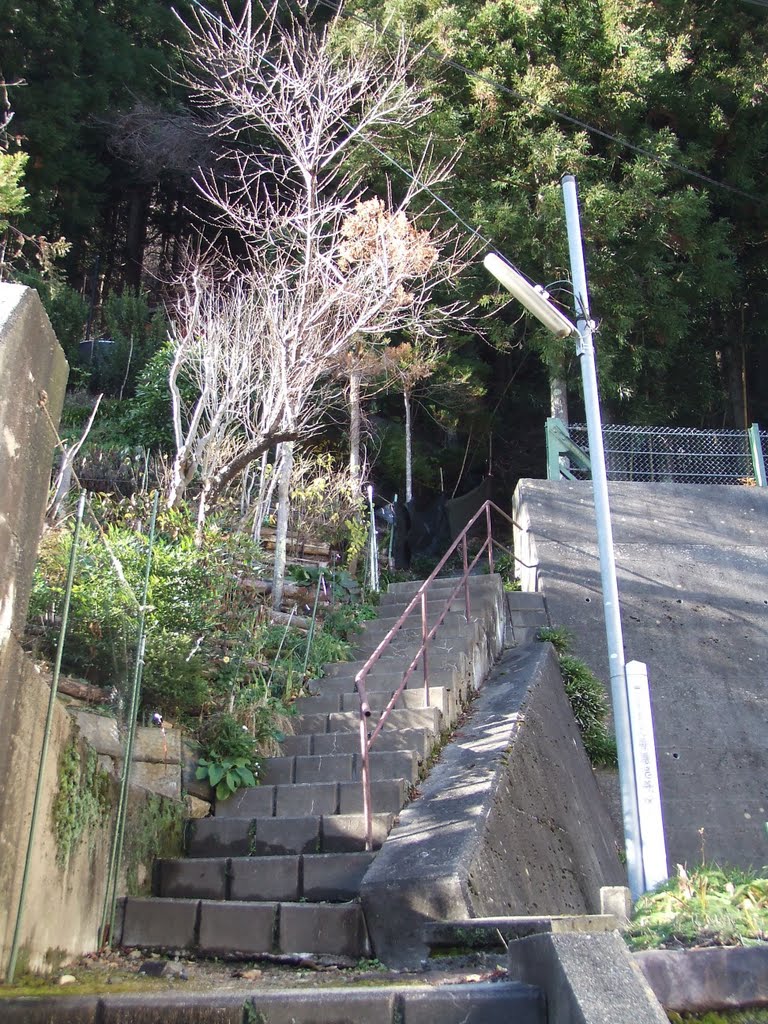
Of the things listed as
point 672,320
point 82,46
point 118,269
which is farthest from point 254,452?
point 118,269

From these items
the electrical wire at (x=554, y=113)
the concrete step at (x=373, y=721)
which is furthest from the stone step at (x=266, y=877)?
the electrical wire at (x=554, y=113)

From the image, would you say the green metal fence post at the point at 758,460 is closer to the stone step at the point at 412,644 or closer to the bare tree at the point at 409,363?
the bare tree at the point at 409,363

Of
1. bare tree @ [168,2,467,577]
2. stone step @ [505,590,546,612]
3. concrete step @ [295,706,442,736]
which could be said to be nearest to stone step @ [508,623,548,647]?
stone step @ [505,590,546,612]

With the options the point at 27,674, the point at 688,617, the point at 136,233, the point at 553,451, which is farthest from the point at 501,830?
the point at 136,233

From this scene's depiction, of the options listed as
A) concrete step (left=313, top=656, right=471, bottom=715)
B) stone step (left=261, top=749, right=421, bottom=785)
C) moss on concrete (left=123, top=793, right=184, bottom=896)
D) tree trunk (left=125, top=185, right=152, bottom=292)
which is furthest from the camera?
tree trunk (left=125, top=185, right=152, bottom=292)

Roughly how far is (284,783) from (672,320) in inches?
361

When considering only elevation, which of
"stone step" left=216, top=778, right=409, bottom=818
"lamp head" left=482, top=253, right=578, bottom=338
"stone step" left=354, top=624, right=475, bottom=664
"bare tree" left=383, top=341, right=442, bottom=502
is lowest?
"stone step" left=216, top=778, right=409, bottom=818

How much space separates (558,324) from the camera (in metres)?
6.42

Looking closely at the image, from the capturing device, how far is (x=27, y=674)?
3.63m

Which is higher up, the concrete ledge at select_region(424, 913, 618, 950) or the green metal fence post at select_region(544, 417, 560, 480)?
the green metal fence post at select_region(544, 417, 560, 480)

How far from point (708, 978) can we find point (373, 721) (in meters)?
3.87

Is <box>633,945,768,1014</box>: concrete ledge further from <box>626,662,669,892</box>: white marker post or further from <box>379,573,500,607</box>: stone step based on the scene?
<box>379,573,500,607</box>: stone step

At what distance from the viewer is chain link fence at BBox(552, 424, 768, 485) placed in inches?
440

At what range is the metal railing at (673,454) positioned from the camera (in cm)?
1112
